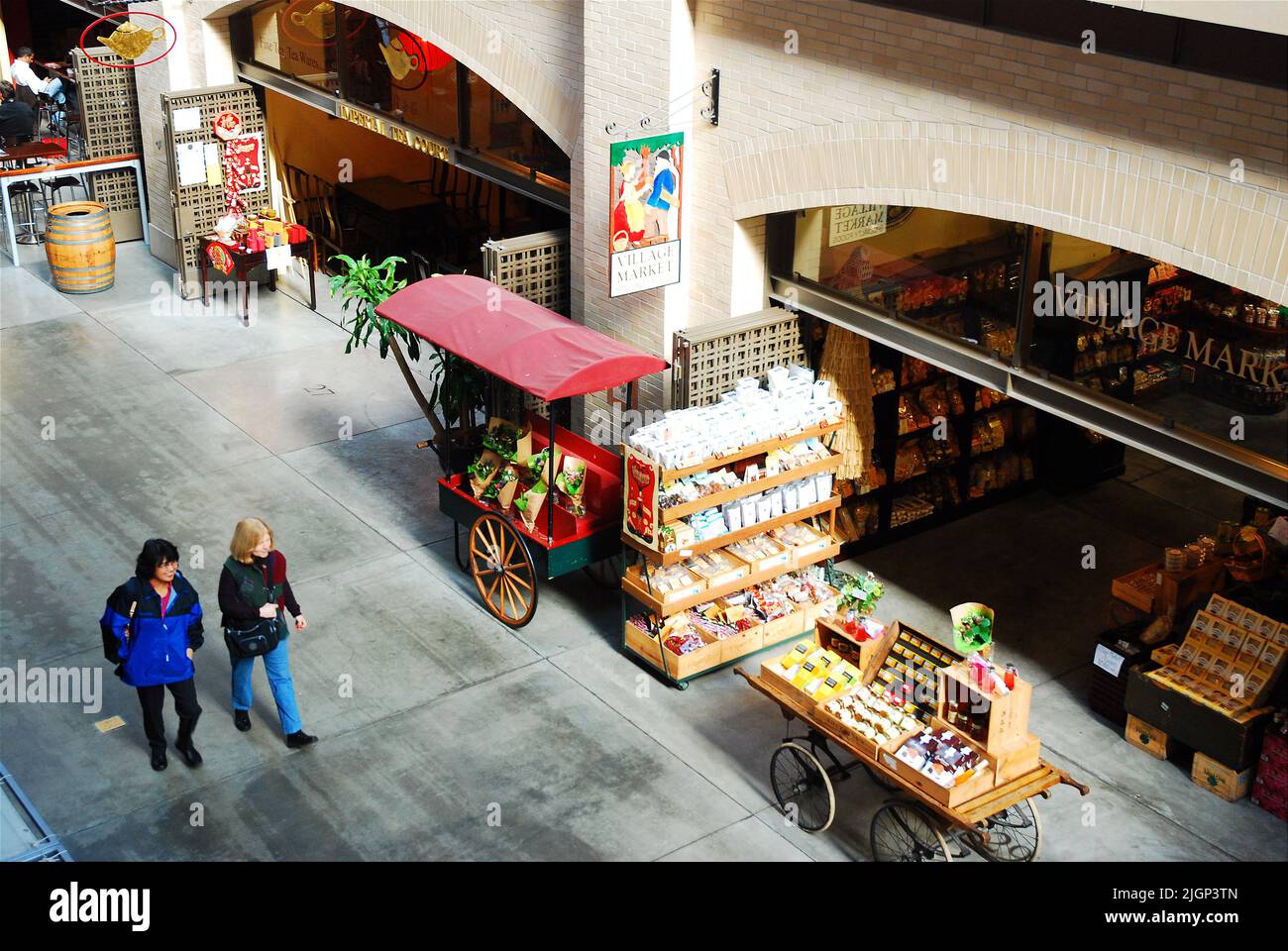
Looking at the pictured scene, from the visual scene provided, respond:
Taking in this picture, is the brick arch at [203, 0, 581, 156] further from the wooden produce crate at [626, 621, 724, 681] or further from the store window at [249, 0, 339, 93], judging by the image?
the wooden produce crate at [626, 621, 724, 681]

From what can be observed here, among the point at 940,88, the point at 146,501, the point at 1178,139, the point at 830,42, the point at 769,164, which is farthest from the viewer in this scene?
the point at 146,501

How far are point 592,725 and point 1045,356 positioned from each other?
4.07 m

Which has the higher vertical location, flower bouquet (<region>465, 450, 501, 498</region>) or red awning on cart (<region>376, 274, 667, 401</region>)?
red awning on cart (<region>376, 274, 667, 401</region>)

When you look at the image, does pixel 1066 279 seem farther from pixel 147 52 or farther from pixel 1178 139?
pixel 147 52

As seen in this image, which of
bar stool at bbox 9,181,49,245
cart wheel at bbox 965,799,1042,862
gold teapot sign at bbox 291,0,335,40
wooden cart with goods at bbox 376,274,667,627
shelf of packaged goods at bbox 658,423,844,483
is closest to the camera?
cart wheel at bbox 965,799,1042,862

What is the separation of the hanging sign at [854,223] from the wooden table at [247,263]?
870cm

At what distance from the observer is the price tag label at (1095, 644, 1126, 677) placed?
34.5 feet

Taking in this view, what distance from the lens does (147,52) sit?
61.9 feet

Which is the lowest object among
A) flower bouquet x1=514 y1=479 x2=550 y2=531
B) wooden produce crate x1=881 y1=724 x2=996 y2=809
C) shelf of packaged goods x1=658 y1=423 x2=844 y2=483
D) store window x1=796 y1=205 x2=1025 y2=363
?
wooden produce crate x1=881 y1=724 x2=996 y2=809

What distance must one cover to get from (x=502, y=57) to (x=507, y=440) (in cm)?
369

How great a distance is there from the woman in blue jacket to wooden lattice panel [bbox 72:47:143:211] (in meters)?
12.2

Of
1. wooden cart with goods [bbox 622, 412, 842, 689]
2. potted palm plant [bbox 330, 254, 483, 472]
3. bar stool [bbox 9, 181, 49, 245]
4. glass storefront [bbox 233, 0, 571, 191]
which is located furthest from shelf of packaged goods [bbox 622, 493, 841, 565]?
bar stool [bbox 9, 181, 49, 245]

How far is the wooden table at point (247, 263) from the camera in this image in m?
17.8

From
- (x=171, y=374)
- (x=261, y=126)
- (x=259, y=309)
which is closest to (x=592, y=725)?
(x=171, y=374)
